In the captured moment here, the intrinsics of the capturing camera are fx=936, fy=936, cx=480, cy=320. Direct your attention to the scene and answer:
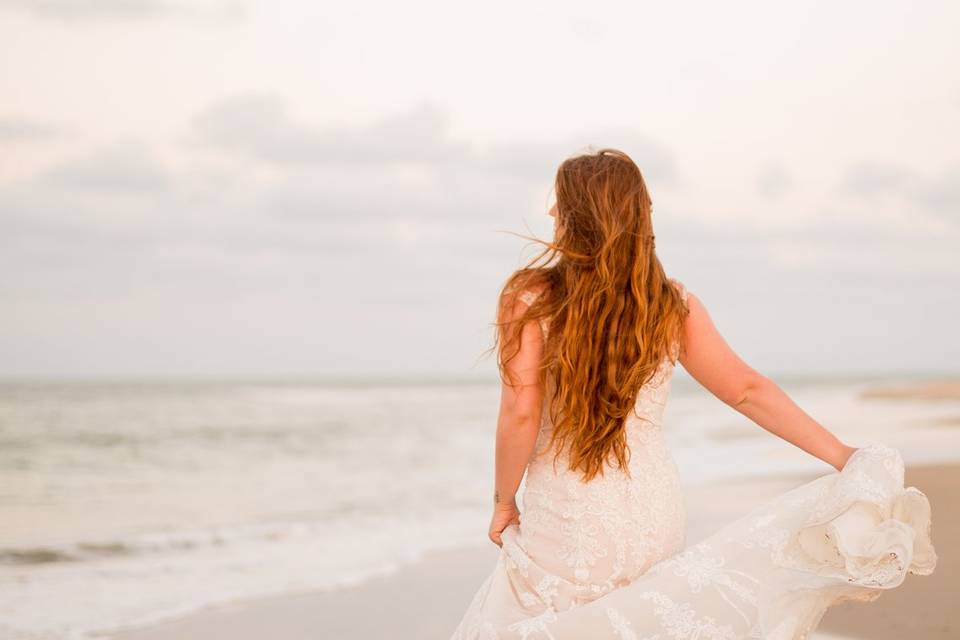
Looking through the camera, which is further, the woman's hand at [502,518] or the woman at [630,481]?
the woman's hand at [502,518]

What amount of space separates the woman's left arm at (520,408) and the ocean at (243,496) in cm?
390

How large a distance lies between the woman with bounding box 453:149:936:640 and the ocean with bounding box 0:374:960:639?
156 inches

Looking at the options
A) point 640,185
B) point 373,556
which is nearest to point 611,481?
point 640,185

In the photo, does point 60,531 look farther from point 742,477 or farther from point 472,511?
point 742,477

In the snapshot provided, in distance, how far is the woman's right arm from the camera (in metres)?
2.63

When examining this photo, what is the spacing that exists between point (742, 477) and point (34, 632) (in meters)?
8.50

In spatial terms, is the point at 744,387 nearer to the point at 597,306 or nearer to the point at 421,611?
the point at 597,306

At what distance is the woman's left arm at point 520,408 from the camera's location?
2.55 metres

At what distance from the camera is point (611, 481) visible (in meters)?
2.60

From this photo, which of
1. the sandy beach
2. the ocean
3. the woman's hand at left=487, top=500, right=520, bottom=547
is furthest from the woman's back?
the ocean

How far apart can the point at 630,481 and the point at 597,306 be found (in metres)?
0.51

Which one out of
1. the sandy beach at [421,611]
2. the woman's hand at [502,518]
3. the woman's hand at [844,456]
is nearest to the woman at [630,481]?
the woman's hand at [844,456]

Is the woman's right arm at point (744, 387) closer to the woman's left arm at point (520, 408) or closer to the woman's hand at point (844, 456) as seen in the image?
the woman's hand at point (844, 456)

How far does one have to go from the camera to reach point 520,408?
2.59 metres
